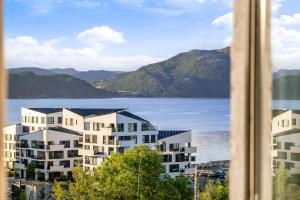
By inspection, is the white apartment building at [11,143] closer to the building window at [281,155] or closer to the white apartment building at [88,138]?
the white apartment building at [88,138]

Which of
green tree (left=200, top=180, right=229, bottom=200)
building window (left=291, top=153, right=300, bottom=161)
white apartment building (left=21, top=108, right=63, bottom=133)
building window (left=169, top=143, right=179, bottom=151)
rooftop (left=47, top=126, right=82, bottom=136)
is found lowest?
green tree (left=200, top=180, right=229, bottom=200)

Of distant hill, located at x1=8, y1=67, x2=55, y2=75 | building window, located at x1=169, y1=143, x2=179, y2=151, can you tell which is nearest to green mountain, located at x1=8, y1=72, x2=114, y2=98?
distant hill, located at x1=8, y1=67, x2=55, y2=75

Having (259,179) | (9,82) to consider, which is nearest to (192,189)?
(259,179)

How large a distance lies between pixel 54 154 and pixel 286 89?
3.15 feet

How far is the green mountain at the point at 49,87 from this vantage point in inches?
76.0

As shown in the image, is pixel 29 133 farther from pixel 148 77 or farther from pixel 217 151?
pixel 217 151

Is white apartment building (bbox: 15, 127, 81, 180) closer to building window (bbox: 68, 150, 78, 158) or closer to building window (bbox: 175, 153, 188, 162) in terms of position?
building window (bbox: 68, 150, 78, 158)

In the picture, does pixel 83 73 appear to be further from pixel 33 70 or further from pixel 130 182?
pixel 130 182

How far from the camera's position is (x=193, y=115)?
2.12 meters

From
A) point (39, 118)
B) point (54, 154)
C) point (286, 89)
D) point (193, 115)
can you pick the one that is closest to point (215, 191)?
point (193, 115)

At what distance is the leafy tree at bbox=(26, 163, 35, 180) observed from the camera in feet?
6.53

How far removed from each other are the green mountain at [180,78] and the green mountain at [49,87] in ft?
0.17

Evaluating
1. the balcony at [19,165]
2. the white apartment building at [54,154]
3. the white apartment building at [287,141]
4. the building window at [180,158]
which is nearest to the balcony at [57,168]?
the white apartment building at [54,154]

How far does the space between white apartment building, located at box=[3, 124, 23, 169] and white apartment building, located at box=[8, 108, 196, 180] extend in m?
0.02
